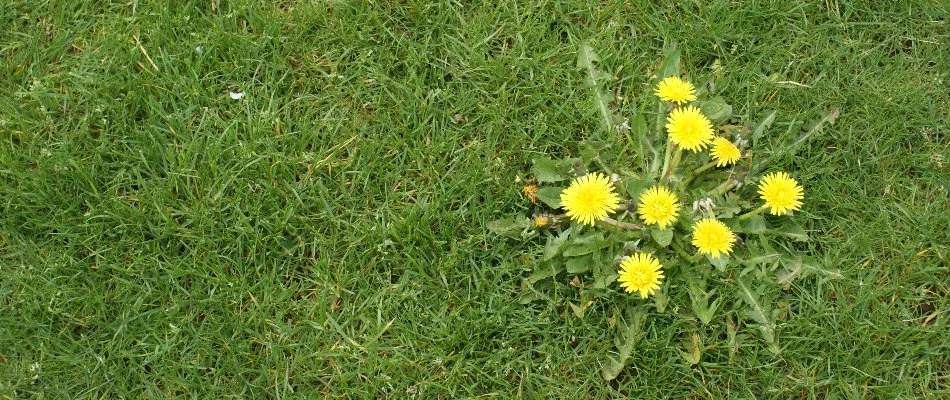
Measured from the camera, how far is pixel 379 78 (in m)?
3.29

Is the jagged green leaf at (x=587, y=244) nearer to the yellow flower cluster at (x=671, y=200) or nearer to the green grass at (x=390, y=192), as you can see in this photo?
the yellow flower cluster at (x=671, y=200)

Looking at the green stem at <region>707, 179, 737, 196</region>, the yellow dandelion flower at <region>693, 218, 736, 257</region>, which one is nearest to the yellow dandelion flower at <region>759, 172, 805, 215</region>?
Result: the green stem at <region>707, 179, 737, 196</region>

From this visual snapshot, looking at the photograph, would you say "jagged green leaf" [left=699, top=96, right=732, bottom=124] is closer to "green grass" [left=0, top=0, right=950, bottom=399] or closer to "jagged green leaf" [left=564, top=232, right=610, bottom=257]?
"green grass" [left=0, top=0, right=950, bottom=399]

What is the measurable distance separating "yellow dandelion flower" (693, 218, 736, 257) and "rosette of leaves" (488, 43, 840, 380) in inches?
3.3

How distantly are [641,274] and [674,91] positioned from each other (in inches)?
26.7

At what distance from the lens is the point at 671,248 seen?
2980mm

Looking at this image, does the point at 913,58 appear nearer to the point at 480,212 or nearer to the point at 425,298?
the point at 480,212

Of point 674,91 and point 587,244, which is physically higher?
point 674,91

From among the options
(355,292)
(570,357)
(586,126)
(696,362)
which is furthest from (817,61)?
(355,292)

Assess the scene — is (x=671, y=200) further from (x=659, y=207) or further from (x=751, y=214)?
(x=751, y=214)

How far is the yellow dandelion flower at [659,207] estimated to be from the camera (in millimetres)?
2807

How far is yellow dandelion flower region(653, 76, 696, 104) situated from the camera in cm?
297

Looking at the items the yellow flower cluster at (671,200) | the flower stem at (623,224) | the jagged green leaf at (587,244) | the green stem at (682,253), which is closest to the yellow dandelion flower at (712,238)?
the yellow flower cluster at (671,200)

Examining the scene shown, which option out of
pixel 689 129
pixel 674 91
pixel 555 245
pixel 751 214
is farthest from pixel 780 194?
pixel 555 245
